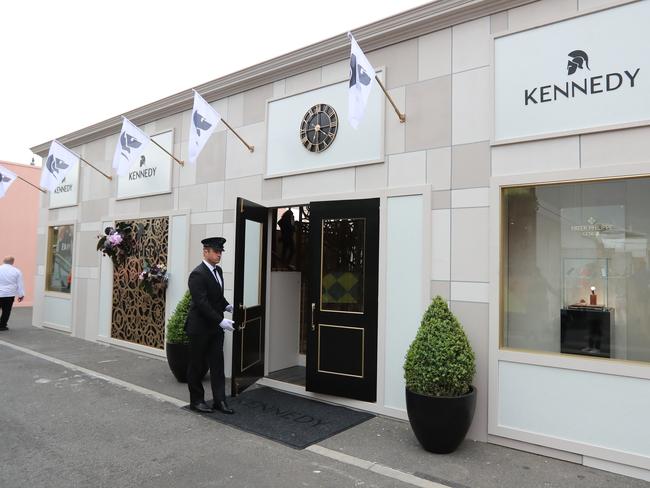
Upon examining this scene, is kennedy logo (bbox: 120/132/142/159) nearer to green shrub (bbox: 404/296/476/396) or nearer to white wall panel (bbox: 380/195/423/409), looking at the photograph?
white wall panel (bbox: 380/195/423/409)

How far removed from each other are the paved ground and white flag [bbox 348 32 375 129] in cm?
310

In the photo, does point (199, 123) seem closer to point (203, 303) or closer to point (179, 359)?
point (203, 303)

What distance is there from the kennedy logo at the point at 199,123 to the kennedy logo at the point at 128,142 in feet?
5.70

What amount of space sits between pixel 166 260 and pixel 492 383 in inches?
223

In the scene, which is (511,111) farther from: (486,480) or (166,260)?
(166,260)

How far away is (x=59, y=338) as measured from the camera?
9.40m

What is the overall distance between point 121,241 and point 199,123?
10.9ft

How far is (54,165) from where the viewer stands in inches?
A: 347

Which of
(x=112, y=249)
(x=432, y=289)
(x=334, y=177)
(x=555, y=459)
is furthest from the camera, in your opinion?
(x=112, y=249)

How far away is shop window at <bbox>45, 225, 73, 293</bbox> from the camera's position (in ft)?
33.0

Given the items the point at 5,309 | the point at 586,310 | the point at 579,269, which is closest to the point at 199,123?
the point at 579,269

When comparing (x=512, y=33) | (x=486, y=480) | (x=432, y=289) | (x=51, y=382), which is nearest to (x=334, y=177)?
(x=432, y=289)

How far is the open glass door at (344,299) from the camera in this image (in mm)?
5207

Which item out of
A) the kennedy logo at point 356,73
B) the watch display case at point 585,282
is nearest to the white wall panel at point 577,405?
the watch display case at point 585,282
